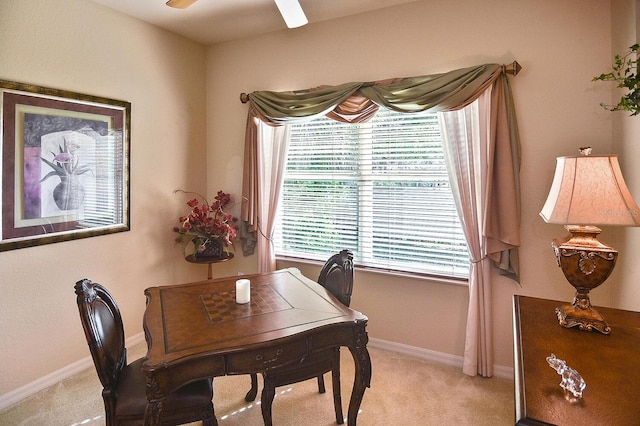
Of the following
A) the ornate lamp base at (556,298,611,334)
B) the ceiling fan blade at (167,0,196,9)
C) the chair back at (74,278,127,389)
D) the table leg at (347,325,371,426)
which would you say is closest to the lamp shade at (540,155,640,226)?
the ornate lamp base at (556,298,611,334)

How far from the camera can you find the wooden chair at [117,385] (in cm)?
155

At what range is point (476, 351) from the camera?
2578mm

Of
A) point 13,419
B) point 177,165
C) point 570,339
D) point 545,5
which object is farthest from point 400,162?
point 13,419

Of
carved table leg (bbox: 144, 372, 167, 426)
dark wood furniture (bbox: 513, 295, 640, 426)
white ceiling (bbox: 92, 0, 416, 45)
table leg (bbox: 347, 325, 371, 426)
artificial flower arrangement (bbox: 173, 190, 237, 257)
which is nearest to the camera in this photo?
dark wood furniture (bbox: 513, 295, 640, 426)

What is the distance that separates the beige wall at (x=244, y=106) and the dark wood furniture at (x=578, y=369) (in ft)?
2.62

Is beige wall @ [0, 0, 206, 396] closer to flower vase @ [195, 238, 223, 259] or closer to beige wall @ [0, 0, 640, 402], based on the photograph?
beige wall @ [0, 0, 640, 402]

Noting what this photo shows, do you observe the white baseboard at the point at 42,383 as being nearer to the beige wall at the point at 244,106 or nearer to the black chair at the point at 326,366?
the beige wall at the point at 244,106

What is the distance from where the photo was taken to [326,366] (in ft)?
6.61

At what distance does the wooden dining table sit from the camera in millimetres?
1421

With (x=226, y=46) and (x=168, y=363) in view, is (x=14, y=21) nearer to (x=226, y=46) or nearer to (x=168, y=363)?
(x=226, y=46)

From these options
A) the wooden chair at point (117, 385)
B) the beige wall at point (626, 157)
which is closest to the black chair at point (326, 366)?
the wooden chair at point (117, 385)

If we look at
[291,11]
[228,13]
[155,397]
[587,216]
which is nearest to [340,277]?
[155,397]

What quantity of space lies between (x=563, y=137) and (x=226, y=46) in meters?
3.04

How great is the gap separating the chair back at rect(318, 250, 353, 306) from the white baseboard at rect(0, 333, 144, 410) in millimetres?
1947
